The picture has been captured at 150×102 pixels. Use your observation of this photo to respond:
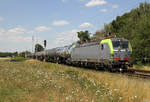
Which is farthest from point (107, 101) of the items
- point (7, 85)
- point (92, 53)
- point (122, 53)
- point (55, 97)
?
point (92, 53)

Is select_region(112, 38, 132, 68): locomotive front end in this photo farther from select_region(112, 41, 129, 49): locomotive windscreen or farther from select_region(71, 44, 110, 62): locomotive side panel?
select_region(71, 44, 110, 62): locomotive side panel

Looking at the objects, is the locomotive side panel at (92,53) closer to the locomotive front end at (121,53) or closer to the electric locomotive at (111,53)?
the electric locomotive at (111,53)

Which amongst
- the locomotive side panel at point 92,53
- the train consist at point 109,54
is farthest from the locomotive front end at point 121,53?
the locomotive side panel at point 92,53

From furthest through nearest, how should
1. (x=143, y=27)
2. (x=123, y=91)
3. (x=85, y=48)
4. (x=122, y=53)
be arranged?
(x=143, y=27) < (x=85, y=48) < (x=122, y=53) < (x=123, y=91)

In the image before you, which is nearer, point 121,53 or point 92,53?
point 121,53

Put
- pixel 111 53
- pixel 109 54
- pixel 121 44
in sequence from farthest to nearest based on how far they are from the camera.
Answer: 1. pixel 121 44
2. pixel 109 54
3. pixel 111 53

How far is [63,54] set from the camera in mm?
38281

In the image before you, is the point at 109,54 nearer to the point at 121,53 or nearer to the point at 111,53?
the point at 111,53

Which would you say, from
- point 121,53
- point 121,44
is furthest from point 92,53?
point 121,53

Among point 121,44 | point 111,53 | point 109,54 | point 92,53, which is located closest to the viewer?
point 111,53

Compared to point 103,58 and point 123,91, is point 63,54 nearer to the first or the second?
point 103,58

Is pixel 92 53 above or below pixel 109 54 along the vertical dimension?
above

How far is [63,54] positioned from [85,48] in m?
11.6

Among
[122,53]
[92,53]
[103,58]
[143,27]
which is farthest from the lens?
[143,27]
